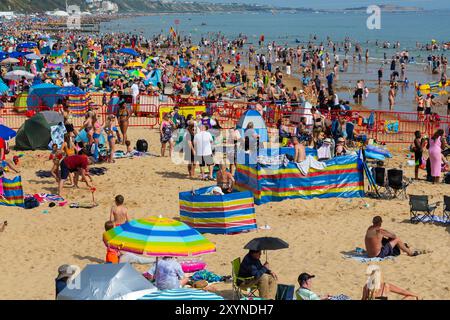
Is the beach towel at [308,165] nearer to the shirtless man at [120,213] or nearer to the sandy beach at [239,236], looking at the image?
the sandy beach at [239,236]

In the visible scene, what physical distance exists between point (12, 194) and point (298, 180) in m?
5.62

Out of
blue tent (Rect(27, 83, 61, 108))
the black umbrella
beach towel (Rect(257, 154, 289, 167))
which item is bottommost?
the black umbrella

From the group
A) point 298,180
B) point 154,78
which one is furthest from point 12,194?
point 154,78

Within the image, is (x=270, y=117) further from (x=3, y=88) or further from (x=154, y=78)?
(x=3, y=88)

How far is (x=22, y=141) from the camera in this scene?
1772 centimetres

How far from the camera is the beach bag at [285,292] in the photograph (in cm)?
808

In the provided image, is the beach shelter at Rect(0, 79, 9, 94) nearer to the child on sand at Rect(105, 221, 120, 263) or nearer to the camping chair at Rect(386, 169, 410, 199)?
the camping chair at Rect(386, 169, 410, 199)

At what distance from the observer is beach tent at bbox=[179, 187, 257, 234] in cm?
1175

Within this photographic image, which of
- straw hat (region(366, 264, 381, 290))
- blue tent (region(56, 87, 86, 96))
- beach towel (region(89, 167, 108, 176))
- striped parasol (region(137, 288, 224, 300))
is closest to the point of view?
striped parasol (region(137, 288, 224, 300))

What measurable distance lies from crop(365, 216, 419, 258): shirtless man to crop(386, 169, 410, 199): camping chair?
11.0 ft

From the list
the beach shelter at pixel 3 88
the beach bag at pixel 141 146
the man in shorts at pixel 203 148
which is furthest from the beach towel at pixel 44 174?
the beach shelter at pixel 3 88

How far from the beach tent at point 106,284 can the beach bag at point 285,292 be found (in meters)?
1.68

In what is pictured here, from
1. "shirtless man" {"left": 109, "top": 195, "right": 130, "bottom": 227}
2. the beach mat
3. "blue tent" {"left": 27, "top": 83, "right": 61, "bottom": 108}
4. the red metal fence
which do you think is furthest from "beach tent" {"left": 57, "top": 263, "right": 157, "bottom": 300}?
"blue tent" {"left": 27, "top": 83, "right": 61, "bottom": 108}
